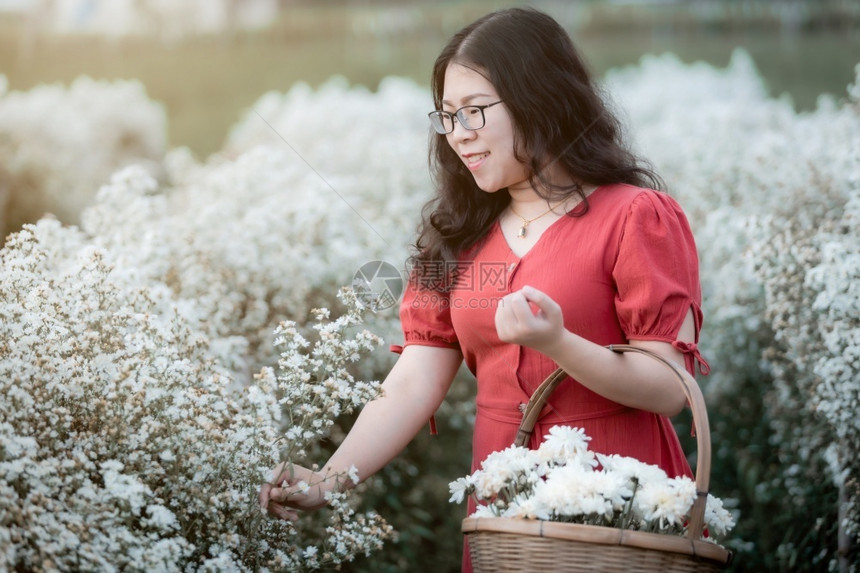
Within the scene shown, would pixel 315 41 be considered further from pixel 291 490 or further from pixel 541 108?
pixel 291 490

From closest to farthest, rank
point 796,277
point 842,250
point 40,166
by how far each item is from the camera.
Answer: point 842,250
point 796,277
point 40,166

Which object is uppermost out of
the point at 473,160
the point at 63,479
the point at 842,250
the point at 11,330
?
the point at 842,250

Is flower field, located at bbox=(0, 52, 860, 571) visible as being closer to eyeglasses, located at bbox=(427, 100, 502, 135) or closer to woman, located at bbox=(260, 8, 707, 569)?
woman, located at bbox=(260, 8, 707, 569)

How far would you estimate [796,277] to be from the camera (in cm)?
310

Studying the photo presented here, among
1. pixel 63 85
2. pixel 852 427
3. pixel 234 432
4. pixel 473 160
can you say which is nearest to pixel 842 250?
pixel 852 427

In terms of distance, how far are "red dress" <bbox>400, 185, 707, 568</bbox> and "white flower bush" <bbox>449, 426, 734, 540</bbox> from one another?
9.1 inches

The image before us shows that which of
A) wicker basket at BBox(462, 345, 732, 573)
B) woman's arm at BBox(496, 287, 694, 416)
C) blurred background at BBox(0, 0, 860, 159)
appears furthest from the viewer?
blurred background at BBox(0, 0, 860, 159)

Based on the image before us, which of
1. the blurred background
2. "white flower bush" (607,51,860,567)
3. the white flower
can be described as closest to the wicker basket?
the white flower

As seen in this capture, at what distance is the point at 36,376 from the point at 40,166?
123 inches

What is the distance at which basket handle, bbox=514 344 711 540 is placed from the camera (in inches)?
63.1

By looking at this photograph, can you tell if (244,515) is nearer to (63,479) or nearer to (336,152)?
(63,479)

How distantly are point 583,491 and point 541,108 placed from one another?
3.03 feet

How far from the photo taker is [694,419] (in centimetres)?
167
